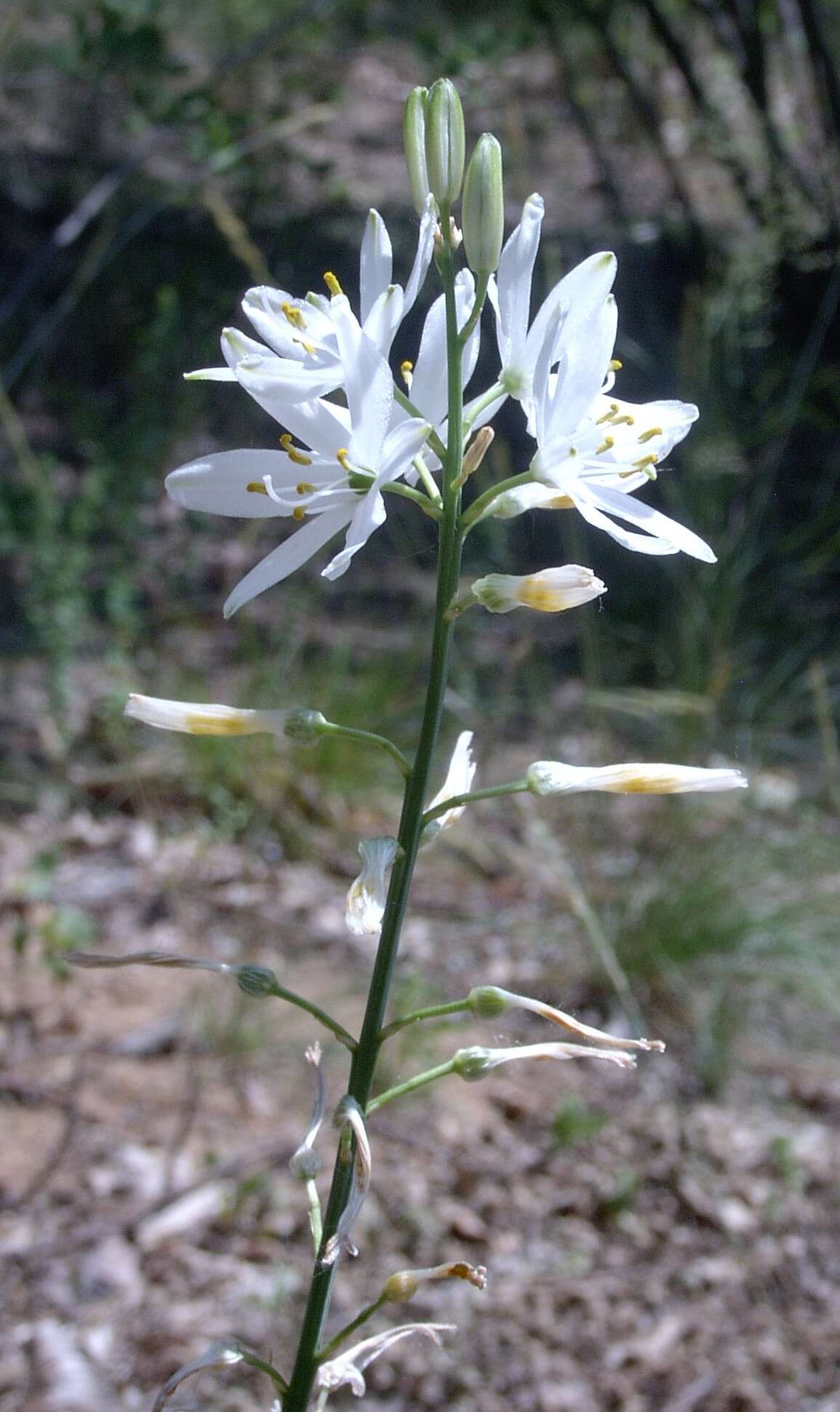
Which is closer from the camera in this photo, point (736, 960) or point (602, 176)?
point (736, 960)

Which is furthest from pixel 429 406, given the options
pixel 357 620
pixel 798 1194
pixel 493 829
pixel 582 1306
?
pixel 357 620

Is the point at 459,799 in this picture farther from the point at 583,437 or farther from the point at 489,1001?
the point at 583,437

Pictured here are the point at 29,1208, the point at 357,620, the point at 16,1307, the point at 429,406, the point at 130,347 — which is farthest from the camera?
the point at 130,347

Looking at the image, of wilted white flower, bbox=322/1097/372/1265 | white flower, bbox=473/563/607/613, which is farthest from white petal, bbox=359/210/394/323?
wilted white flower, bbox=322/1097/372/1265

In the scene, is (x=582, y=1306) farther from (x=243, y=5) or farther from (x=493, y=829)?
(x=243, y=5)

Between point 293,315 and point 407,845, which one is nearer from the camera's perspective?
point 407,845

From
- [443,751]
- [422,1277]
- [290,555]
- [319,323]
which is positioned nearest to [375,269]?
[319,323]

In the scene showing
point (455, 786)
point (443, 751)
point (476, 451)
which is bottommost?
point (443, 751)

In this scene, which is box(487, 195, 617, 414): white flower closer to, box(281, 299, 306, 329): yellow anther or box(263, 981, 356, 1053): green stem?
box(281, 299, 306, 329): yellow anther
